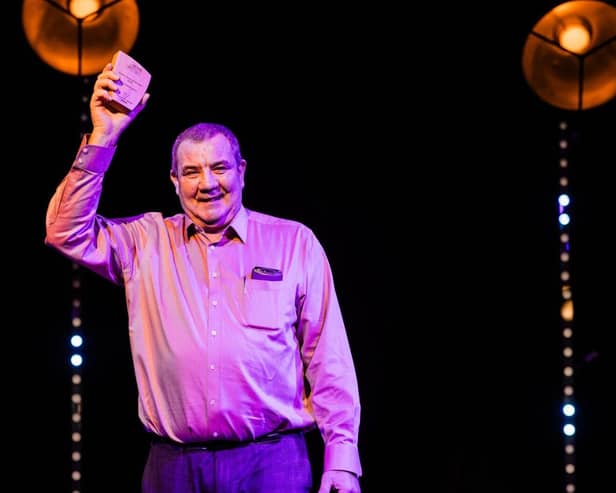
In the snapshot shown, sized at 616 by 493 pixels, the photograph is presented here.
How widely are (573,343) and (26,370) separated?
2.11m

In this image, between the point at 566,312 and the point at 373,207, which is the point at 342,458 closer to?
the point at 373,207

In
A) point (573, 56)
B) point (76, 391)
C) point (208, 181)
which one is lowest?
point (76, 391)

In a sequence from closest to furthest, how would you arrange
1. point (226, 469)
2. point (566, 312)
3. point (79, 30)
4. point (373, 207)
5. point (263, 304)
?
point (226, 469), point (263, 304), point (79, 30), point (373, 207), point (566, 312)

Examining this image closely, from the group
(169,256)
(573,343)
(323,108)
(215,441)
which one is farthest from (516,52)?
(215,441)

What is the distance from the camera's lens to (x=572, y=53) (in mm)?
3355

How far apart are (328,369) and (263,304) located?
257mm

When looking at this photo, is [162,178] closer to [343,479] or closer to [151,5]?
[151,5]

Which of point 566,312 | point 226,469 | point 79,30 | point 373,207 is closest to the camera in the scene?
point 226,469

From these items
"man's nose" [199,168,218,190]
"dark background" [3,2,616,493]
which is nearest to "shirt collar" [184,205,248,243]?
"man's nose" [199,168,218,190]

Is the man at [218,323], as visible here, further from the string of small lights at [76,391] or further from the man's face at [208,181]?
the string of small lights at [76,391]

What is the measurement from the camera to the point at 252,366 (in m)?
2.32

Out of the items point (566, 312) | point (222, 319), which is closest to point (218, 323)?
point (222, 319)

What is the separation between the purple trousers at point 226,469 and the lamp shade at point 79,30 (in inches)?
60.6

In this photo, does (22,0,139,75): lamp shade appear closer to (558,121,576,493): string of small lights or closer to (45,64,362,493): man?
(45,64,362,493): man
